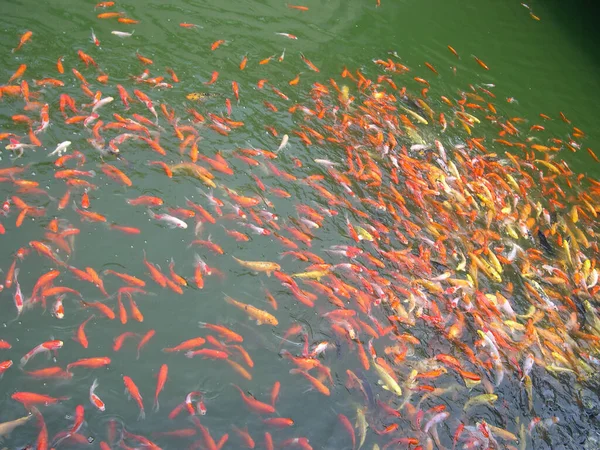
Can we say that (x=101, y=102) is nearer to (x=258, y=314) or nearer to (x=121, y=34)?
(x=121, y=34)

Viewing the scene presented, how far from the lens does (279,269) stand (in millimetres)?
6238

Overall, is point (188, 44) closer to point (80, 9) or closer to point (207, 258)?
point (80, 9)

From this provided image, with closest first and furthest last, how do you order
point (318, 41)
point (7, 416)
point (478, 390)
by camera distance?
point (7, 416)
point (478, 390)
point (318, 41)

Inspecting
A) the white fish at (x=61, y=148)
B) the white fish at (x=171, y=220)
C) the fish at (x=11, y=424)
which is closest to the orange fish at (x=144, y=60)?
the white fish at (x=61, y=148)

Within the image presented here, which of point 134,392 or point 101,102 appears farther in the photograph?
point 101,102

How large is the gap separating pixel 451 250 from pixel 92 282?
197 inches

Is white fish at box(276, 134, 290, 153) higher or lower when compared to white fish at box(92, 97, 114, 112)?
higher

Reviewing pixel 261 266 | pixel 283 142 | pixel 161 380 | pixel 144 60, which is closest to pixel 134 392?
pixel 161 380

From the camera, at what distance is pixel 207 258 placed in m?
6.10

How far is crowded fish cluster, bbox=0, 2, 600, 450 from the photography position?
197 inches

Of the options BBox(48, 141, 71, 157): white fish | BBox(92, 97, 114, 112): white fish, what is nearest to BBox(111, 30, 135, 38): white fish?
BBox(92, 97, 114, 112): white fish

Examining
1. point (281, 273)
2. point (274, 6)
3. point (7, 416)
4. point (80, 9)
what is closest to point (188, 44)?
point (80, 9)

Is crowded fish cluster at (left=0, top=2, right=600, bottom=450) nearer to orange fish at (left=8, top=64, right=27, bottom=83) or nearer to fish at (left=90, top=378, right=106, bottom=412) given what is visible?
fish at (left=90, top=378, right=106, bottom=412)

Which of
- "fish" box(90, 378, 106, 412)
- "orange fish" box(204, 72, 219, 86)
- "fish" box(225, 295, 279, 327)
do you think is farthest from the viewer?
"orange fish" box(204, 72, 219, 86)
